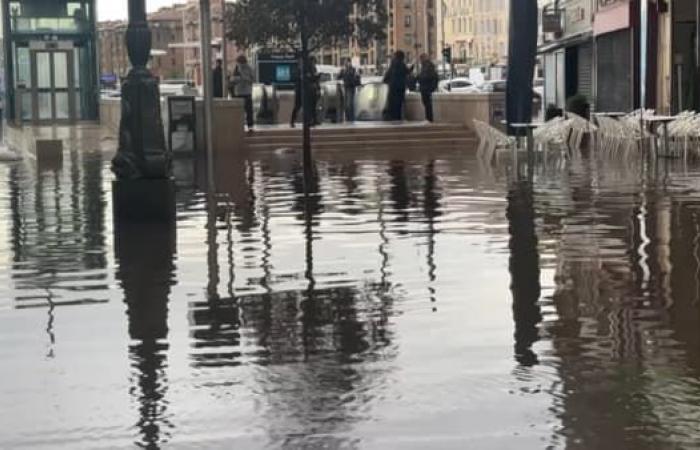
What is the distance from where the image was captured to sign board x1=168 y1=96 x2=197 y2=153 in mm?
25519

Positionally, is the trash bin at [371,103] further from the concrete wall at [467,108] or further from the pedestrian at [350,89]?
the concrete wall at [467,108]

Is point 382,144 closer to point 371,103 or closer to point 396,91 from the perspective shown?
point 396,91

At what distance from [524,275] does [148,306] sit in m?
2.96

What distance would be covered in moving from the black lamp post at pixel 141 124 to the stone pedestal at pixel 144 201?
0.43 ft

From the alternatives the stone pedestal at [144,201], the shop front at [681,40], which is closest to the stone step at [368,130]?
the shop front at [681,40]

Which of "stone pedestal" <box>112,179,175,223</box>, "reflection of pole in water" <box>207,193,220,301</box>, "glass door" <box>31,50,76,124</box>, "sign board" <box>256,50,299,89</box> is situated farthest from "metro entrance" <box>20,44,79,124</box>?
"stone pedestal" <box>112,179,175,223</box>

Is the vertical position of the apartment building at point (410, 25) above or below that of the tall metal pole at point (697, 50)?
above

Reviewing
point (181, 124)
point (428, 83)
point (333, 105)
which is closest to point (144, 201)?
point (181, 124)

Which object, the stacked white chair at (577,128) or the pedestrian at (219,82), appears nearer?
the stacked white chair at (577,128)

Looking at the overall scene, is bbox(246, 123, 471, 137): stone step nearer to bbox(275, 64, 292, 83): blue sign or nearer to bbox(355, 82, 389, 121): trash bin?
bbox(355, 82, 389, 121): trash bin

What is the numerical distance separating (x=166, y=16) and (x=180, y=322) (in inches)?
6009

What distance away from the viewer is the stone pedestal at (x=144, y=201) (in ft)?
43.5

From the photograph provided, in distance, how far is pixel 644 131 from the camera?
22.2 metres

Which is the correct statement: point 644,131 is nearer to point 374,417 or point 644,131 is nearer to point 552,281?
point 552,281
